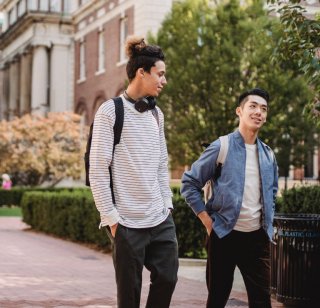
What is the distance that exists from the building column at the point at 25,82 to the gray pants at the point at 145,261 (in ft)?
145

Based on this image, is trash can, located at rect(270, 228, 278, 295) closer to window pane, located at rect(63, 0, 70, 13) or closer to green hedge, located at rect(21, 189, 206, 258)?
green hedge, located at rect(21, 189, 206, 258)

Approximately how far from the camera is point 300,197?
30.5 ft

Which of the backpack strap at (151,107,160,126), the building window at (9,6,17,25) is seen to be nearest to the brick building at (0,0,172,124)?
the building window at (9,6,17,25)

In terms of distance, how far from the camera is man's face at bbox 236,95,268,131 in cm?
555

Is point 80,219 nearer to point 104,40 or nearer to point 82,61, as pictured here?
point 104,40

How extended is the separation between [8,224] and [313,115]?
17.0 metres

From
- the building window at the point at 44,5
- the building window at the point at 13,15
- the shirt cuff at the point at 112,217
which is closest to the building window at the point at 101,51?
the building window at the point at 44,5

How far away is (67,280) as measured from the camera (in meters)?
10.7

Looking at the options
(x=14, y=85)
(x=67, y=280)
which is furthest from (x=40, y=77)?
(x=67, y=280)

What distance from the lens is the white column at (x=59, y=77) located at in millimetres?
45156

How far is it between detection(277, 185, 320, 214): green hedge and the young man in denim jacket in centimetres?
349

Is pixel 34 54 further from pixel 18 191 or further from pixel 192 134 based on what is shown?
pixel 192 134

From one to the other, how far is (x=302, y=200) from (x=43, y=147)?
85.8ft

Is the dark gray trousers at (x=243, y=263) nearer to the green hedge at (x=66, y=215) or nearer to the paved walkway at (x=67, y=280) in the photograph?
the paved walkway at (x=67, y=280)
